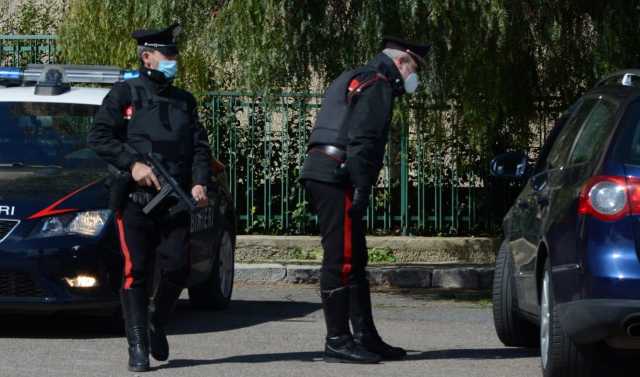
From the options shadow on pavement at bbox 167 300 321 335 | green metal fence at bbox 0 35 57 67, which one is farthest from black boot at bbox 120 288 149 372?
green metal fence at bbox 0 35 57 67

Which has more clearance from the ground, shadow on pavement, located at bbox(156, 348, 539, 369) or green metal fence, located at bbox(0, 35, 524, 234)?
green metal fence, located at bbox(0, 35, 524, 234)

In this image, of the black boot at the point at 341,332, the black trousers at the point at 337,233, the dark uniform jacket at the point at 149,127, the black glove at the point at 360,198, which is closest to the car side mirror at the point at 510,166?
the black trousers at the point at 337,233

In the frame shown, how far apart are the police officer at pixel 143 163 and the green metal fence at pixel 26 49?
24.0 feet

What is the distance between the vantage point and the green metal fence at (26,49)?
1473 cm

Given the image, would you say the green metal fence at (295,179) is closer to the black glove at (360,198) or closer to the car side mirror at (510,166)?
the car side mirror at (510,166)

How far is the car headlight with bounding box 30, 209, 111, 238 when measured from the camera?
841 cm

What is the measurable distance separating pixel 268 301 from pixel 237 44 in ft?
6.53

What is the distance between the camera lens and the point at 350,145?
7559 mm

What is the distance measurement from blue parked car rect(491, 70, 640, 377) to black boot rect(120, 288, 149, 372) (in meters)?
1.99

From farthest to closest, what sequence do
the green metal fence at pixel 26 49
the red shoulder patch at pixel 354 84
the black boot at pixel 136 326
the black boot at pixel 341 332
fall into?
the green metal fence at pixel 26 49, the black boot at pixel 341 332, the red shoulder patch at pixel 354 84, the black boot at pixel 136 326

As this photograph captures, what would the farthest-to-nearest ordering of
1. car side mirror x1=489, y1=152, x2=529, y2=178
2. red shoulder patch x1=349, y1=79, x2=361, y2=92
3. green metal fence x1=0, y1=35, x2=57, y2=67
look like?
green metal fence x1=0, y1=35, x2=57, y2=67 → car side mirror x1=489, y1=152, x2=529, y2=178 → red shoulder patch x1=349, y1=79, x2=361, y2=92

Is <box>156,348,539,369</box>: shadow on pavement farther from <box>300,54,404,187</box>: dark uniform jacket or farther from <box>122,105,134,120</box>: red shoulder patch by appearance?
<box>122,105,134,120</box>: red shoulder patch

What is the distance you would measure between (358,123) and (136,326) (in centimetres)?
153

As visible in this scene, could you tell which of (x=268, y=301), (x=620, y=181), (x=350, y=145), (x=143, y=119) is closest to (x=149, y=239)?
(x=143, y=119)
